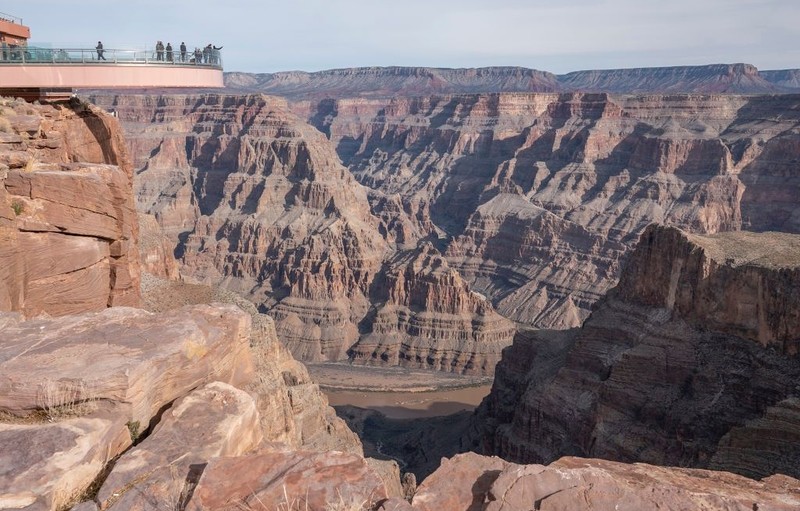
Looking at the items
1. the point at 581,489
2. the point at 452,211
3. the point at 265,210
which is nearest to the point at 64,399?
the point at 581,489

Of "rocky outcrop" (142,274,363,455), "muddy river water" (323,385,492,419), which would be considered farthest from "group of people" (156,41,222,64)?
"muddy river water" (323,385,492,419)

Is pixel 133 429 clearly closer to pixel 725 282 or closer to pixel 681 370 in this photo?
pixel 681 370

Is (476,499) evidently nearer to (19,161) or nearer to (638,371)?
(19,161)

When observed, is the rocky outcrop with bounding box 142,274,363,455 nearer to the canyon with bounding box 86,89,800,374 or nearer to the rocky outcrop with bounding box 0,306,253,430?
the rocky outcrop with bounding box 0,306,253,430

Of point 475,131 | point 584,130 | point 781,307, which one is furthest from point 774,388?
point 475,131

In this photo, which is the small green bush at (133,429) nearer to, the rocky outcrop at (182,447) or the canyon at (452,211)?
the rocky outcrop at (182,447)

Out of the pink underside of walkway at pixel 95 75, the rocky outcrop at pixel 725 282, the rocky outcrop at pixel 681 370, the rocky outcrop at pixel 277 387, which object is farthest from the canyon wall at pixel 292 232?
the rocky outcrop at pixel 725 282
